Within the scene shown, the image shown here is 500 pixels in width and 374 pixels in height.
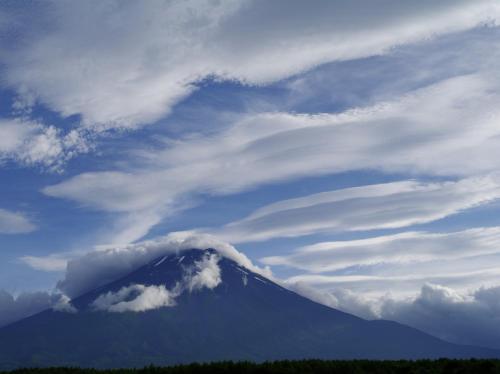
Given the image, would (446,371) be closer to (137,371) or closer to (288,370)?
(288,370)

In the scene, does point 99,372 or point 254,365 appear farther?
point 99,372

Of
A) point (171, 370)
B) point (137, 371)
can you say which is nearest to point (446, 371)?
point (171, 370)

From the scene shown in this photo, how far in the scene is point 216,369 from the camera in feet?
139

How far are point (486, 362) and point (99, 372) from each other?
28.8 m

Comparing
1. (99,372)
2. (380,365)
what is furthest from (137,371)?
(380,365)

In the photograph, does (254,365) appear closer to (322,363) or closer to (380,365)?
(322,363)

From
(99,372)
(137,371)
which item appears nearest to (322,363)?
(137,371)

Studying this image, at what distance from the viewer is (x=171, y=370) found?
4306 centimetres

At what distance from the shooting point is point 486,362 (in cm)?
4141

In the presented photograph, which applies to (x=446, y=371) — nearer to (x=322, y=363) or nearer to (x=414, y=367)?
(x=414, y=367)

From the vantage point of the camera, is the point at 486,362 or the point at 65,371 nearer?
the point at 486,362

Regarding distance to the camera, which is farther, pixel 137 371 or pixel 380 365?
pixel 137 371

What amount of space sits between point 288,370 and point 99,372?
1547 cm

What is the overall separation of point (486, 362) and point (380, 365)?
23.7 feet
